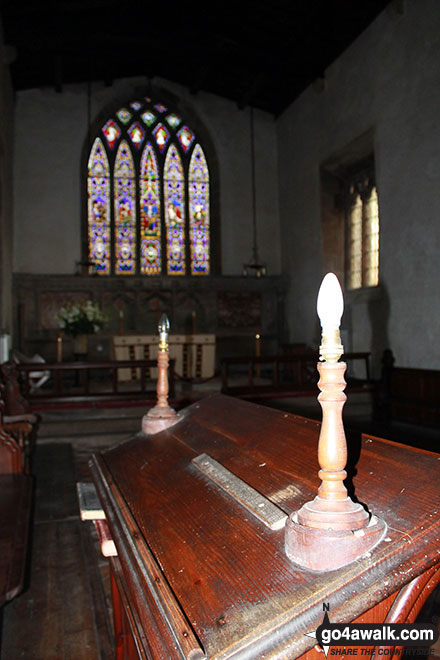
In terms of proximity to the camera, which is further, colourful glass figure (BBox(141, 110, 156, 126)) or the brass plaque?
colourful glass figure (BBox(141, 110, 156, 126))

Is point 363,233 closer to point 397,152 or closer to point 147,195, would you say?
point 397,152

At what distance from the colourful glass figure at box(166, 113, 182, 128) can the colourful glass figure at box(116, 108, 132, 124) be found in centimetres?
87

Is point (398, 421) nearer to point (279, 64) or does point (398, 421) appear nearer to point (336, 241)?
point (336, 241)

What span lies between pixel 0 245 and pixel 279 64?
5898 millimetres

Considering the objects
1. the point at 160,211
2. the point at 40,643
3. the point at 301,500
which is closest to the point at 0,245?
the point at 160,211

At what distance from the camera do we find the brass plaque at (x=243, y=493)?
1.35 metres

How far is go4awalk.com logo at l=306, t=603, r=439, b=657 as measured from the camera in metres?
1.00

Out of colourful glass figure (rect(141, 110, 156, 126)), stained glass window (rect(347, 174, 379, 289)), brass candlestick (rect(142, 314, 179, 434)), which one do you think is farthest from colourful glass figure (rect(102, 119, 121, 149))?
brass candlestick (rect(142, 314, 179, 434))

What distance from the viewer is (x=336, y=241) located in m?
10.1

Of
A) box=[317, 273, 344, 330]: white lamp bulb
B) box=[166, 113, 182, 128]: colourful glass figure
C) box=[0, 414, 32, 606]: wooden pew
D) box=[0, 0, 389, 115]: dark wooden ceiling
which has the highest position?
box=[0, 0, 389, 115]: dark wooden ceiling

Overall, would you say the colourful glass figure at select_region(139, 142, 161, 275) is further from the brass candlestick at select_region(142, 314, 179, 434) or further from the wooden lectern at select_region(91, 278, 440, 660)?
the wooden lectern at select_region(91, 278, 440, 660)

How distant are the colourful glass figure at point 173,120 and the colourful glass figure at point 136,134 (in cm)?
67

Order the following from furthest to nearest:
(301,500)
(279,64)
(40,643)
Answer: (279,64) < (40,643) < (301,500)

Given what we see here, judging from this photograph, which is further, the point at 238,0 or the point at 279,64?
the point at 279,64
